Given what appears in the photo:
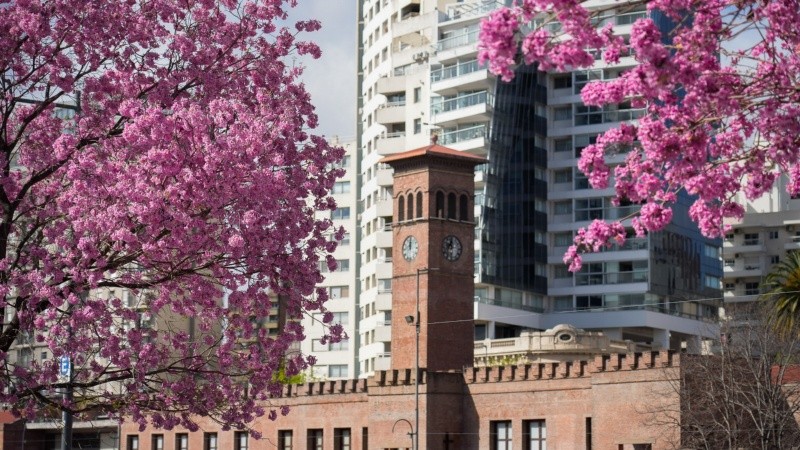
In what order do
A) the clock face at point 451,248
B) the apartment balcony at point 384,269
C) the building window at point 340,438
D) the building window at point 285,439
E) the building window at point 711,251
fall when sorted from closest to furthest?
1. the clock face at point 451,248
2. the building window at point 340,438
3. the building window at point 285,439
4. the apartment balcony at point 384,269
5. the building window at point 711,251

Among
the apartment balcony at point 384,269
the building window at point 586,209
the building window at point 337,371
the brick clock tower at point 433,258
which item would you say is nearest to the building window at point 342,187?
the building window at point 337,371

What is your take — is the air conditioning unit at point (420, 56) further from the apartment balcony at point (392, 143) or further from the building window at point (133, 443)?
the building window at point (133, 443)

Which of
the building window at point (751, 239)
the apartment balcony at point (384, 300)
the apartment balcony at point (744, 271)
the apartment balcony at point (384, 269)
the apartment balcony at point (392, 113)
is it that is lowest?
the apartment balcony at point (384, 300)

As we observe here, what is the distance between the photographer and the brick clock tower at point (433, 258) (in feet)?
260

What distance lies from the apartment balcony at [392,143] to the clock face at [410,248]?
33291 mm

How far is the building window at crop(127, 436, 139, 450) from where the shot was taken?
325ft

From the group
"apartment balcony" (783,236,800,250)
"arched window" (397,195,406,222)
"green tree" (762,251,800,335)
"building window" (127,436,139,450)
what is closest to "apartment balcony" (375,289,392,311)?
"building window" (127,436,139,450)

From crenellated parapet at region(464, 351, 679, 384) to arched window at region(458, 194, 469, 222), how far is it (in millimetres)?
9815

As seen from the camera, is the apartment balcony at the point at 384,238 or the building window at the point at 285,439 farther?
the apartment balcony at the point at 384,238

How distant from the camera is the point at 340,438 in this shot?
273 ft

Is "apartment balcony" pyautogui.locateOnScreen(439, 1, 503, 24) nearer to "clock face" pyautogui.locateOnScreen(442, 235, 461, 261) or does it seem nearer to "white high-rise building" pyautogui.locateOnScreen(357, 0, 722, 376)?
"white high-rise building" pyautogui.locateOnScreen(357, 0, 722, 376)

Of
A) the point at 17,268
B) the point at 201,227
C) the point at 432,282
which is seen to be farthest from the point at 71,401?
the point at 432,282

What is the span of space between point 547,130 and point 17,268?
91.8m

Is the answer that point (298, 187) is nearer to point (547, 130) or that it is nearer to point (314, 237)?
point (314, 237)
